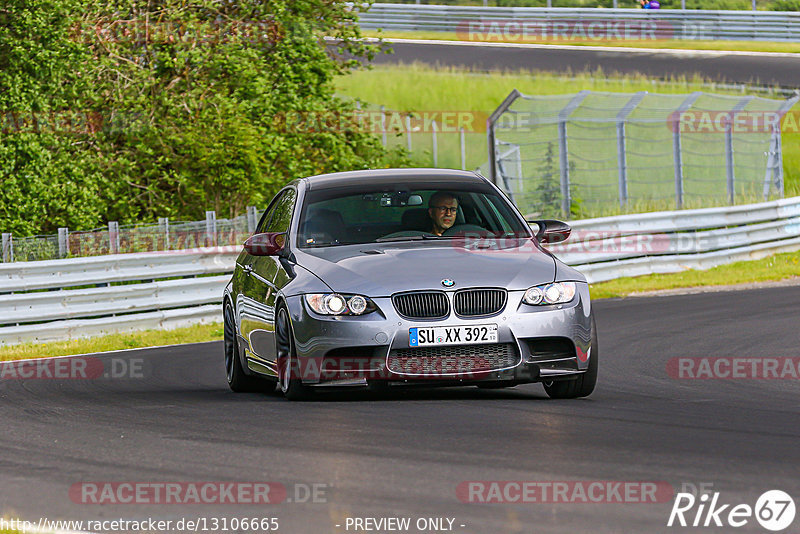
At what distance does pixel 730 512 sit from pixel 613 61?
131 ft

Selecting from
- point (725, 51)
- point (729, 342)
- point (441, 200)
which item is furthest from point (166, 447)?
point (725, 51)

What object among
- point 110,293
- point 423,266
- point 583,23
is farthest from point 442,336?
point 583,23

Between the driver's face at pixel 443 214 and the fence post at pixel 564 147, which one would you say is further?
the fence post at pixel 564 147

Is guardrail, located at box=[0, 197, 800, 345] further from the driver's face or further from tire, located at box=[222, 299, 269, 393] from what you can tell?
the driver's face

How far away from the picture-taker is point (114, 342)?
16625 millimetres

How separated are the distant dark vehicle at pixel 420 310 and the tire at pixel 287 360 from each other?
1cm

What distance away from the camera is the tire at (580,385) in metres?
9.09

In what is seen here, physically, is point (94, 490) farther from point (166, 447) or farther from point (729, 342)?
point (729, 342)

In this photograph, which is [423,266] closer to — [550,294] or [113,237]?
[550,294]

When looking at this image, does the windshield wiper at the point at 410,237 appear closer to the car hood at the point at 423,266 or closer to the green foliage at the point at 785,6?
the car hood at the point at 423,266

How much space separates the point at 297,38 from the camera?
28578 millimetres

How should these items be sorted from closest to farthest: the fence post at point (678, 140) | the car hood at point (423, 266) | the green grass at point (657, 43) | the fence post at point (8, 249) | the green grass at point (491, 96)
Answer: the car hood at point (423, 266), the fence post at point (8, 249), the fence post at point (678, 140), the green grass at point (491, 96), the green grass at point (657, 43)

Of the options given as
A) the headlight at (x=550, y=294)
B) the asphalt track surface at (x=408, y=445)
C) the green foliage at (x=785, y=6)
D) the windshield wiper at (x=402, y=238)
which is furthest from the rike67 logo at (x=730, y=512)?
the green foliage at (x=785, y=6)

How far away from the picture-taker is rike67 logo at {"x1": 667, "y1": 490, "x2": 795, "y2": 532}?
524 cm
